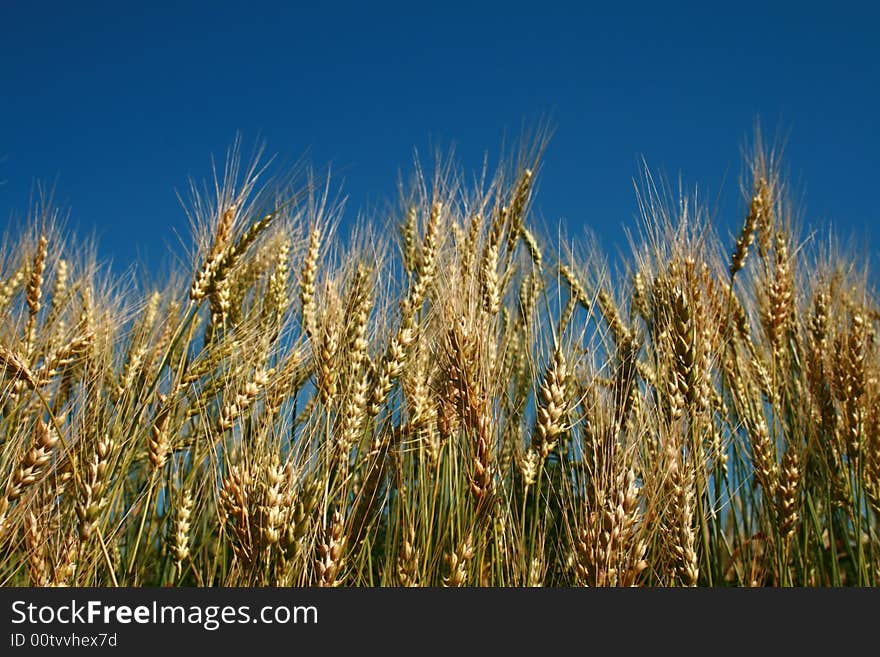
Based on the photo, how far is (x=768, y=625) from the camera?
171 cm

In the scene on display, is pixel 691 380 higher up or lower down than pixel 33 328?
lower down

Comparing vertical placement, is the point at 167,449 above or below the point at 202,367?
below

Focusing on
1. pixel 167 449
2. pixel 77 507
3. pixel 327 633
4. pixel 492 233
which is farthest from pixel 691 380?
pixel 77 507

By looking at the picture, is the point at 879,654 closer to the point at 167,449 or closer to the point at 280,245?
the point at 167,449

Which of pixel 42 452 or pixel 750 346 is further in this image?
pixel 750 346

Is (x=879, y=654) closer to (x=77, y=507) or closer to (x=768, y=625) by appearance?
(x=768, y=625)

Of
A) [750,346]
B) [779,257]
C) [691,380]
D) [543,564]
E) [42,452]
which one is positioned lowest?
[543,564]

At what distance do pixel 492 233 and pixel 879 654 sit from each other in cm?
171

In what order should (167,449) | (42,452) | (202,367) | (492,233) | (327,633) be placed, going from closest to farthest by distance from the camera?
(327,633) → (42,452) → (167,449) → (202,367) → (492,233)

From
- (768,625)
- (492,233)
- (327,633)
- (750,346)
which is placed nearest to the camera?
(327,633)

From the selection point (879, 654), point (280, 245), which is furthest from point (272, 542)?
point (280, 245)

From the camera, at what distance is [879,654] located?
1.66m

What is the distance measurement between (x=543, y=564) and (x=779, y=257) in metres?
1.55

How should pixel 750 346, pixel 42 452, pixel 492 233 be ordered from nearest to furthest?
pixel 42 452 < pixel 492 233 < pixel 750 346
